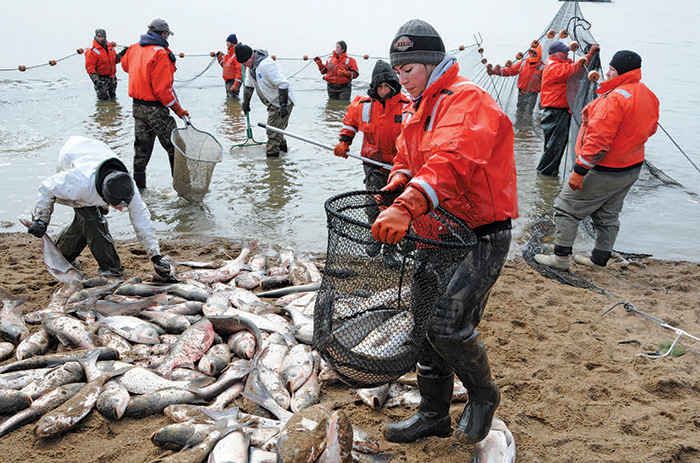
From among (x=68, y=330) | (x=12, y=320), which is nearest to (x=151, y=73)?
(x=12, y=320)

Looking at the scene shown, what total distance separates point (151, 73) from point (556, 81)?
6.69 meters

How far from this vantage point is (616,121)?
5.57 metres

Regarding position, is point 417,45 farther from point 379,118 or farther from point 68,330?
point 68,330

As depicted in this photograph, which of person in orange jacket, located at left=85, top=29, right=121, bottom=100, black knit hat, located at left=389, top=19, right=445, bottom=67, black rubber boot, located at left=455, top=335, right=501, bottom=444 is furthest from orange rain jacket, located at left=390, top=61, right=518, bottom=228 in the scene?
person in orange jacket, located at left=85, top=29, right=121, bottom=100

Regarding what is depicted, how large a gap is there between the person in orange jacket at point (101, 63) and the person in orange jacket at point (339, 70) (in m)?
6.39

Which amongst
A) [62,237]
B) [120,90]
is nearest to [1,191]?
[62,237]

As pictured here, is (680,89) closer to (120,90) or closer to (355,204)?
(120,90)

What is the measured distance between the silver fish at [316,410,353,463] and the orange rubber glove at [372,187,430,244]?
119cm

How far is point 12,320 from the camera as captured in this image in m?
4.46

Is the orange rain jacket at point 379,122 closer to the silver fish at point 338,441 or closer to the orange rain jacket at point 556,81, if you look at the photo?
the silver fish at point 338,441

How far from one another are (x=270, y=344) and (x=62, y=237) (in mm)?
2966

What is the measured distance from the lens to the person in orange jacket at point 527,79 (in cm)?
1297

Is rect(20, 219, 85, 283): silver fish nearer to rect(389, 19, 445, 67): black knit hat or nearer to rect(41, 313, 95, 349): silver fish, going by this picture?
rect(41, 313, 95, 349): silver fish

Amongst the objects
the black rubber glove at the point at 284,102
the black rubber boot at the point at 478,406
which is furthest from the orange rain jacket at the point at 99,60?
the black rubber boot at the point at 478,406
